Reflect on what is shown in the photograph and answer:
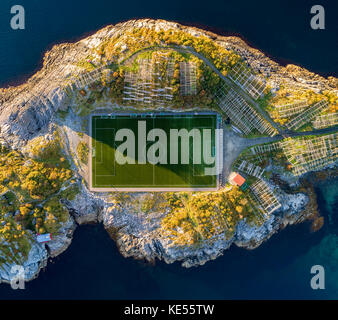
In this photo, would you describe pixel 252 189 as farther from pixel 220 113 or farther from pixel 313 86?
pixel 313 86

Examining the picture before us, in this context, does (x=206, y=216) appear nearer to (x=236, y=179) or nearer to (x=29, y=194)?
(x=236, y=179)

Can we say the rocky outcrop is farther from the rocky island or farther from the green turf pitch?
the green turf pitch

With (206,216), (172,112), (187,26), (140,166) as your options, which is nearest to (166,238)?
(206,216)

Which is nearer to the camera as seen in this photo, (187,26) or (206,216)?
(206,216)

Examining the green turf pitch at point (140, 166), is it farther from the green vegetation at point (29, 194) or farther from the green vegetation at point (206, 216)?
the green vegetation at point (29, 194)

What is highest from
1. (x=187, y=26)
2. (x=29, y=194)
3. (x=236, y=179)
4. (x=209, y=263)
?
(x=187, y=26)

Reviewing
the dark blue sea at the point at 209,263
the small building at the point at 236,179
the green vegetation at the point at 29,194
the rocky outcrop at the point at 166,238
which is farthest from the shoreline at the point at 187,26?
the rocky outcrop at the point at 166,238
